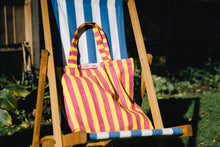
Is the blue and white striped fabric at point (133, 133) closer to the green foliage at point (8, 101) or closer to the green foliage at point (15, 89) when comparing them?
the green foliage at point (8, 101)

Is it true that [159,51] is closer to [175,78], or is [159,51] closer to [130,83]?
[175,78]

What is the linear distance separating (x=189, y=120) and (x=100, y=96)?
1.74 meters

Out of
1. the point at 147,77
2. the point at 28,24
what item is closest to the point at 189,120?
the point at 147,77

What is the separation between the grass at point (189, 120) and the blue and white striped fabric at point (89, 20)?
3.62ft

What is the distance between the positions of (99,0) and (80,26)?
311 mm

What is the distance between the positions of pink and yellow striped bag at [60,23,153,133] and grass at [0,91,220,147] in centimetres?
92

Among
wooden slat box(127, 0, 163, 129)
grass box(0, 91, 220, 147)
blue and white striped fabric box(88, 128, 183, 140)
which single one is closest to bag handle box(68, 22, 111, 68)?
wooden slat box(127, 0, 163, 129)

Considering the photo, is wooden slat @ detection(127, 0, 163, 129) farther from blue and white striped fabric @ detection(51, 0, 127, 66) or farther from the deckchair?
blue and white striped fabric @ detection(51, 0, 127, 66)

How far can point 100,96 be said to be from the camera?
1811mm

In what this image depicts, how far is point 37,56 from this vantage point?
135 inches

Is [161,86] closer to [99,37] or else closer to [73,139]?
[99,37]

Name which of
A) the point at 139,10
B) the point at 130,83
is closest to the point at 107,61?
the point at 130,83

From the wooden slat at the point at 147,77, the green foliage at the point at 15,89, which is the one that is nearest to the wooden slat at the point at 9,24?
the green foliage at the point at 15,89

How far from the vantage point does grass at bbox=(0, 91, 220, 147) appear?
8.21 feet
